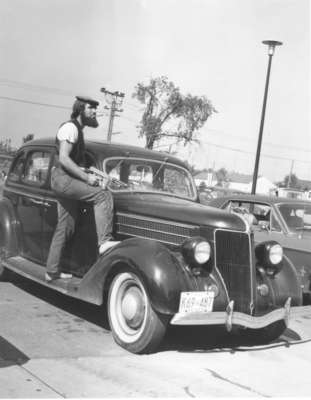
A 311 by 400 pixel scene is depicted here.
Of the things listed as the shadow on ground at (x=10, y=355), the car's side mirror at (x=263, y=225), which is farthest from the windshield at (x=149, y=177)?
the shadow on ground at (x=10, y=355)

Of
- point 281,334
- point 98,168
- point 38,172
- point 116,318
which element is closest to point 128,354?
point 116,318

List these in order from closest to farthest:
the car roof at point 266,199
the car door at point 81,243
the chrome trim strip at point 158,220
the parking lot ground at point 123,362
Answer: the parking lot ground at point 123,362, the chrome trim strip at point 158,220, the car door at point 81,243, the car roof at point 266,199

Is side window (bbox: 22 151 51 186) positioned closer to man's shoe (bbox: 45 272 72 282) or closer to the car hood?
man's shoe (bbox: 45 272 72 282)

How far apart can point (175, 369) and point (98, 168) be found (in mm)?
2434

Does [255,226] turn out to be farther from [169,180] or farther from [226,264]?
[226,264]

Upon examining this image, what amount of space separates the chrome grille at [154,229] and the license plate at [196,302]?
0.60m

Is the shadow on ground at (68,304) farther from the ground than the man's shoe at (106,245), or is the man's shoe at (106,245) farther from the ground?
the man's shoe at (106,245)

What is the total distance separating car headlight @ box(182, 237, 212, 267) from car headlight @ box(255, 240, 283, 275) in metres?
0.77

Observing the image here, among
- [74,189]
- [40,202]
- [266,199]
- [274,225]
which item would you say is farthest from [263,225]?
[74,189]

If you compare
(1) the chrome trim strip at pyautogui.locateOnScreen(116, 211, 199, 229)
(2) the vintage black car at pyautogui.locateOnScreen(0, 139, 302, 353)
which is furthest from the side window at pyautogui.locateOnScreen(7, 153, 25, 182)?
(1) the chrome trim strip at pyautogui.locateOnScreen(116, 211, 199, 229)

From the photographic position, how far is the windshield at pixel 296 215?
7.67m

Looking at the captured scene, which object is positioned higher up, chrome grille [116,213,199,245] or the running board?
chrome grille [116,213,199,245]

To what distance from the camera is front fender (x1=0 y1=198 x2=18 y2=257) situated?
676 cm

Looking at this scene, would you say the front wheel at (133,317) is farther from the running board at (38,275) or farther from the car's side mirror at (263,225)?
the car's side mirror at (263,225)
